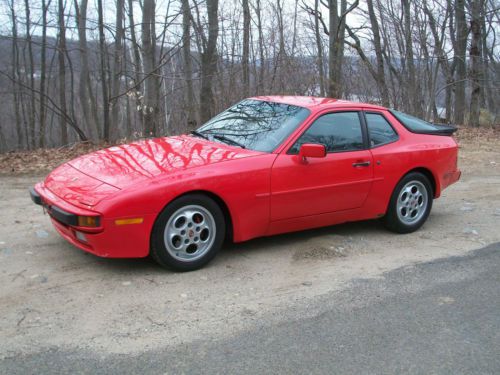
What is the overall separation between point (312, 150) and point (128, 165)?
163 centimetres

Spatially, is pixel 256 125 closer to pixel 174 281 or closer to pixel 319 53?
pixel 174 281

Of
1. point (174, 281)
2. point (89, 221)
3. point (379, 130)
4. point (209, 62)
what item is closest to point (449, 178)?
point (379, 130)

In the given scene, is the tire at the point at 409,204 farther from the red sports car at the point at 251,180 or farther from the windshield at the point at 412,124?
the windshield at the point at 412,124

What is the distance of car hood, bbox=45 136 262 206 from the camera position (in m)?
4.28

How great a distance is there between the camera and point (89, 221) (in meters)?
4.03

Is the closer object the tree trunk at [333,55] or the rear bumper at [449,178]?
the rear bumper at [449,178]

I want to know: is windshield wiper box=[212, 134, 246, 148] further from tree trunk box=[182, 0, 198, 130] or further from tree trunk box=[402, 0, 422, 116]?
tree trunk box=[402, 0, 422, 116]

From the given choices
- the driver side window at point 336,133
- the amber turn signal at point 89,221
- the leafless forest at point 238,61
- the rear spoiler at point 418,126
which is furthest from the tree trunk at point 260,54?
the amber turn signal at point 89,221

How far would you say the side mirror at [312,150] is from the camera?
4.80 metres

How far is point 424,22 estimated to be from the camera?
1867 cm

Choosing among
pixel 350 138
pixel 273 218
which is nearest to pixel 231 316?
pixel 273 218

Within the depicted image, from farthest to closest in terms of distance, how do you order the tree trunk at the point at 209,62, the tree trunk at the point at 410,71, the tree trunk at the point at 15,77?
1. the tree trunk at the point at 410,71
2. the tree trunk at the point at 15,77
3. the tree trunk at the point at 209,62

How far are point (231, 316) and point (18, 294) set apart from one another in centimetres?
158

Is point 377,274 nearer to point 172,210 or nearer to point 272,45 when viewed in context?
point 172,210
